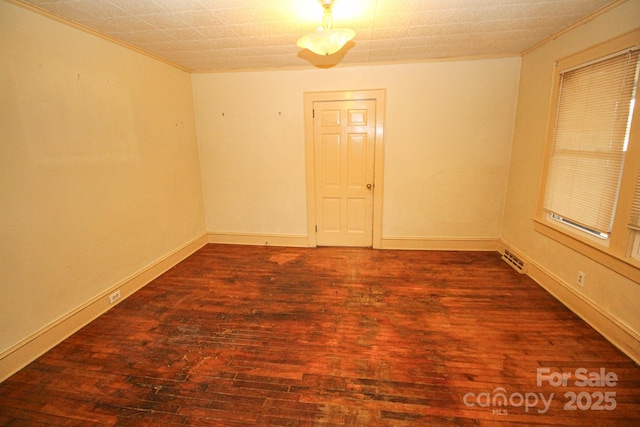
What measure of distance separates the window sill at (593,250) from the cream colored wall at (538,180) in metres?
0.06

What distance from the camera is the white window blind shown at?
223 cm

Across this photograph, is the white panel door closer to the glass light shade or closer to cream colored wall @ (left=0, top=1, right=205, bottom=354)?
the glass light shade

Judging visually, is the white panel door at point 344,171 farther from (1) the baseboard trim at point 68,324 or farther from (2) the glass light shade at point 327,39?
(1) the baseboard trim at point 68,324

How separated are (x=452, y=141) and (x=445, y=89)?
2.20ft

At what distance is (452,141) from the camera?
3826 millimetres

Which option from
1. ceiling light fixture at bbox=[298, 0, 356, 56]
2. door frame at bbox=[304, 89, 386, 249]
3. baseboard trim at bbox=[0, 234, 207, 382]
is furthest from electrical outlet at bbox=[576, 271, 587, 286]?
baseboard trim at bbox=[0, 234, 207, 382]

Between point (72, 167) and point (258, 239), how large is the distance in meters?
2.50

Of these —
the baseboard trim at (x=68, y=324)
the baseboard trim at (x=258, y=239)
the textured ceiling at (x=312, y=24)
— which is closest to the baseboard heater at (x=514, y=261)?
the textured ceiling at (x=312, y=24)

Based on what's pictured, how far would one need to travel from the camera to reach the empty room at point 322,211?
74.7 inches

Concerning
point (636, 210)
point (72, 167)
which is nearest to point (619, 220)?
point (636, 210)

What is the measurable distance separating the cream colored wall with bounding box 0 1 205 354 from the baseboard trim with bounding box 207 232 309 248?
1.05m

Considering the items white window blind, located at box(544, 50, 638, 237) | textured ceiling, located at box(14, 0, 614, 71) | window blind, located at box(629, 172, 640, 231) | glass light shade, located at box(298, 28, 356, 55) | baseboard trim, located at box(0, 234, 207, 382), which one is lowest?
baseboard trim, located at box(0, 234, 207, 382)

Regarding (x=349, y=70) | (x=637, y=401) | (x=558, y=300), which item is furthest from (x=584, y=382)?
(x=349, y=70)

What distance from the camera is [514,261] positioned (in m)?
3.54
